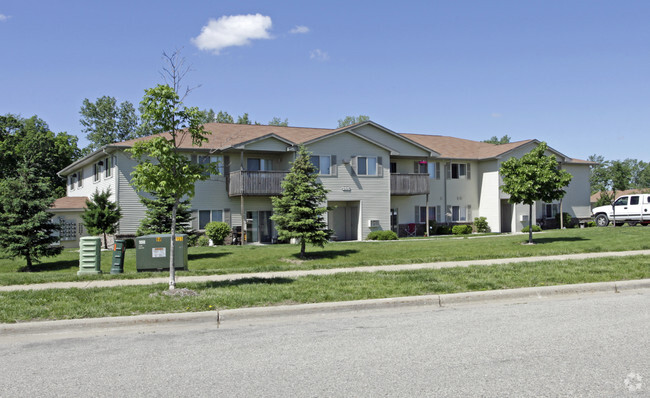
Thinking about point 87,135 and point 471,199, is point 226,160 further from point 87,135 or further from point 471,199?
point 87,135

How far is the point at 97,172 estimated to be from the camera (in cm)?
3256

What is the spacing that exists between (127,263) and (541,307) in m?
15.7

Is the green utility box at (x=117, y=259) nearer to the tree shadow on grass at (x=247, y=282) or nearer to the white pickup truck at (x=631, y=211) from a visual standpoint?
the tree shadow on grass at (x=247, y=282)

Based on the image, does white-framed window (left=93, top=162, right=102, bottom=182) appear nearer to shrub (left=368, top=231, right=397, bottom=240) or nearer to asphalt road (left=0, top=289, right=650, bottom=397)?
shrub (left=368, top=231, right=397, bottom=240)

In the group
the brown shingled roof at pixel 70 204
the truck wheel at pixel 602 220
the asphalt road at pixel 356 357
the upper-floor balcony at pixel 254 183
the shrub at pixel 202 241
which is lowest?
the asphalt road at pixel 356 357

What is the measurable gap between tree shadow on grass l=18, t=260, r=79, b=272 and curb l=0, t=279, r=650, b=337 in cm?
1341

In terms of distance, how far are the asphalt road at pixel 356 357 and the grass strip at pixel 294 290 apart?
67 cm

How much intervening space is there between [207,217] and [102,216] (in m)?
5.53

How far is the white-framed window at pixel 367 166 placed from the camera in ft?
106

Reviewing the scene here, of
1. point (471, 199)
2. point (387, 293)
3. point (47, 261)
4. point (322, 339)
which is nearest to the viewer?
point (322, 339)

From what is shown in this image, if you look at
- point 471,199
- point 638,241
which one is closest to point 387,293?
point 638,241

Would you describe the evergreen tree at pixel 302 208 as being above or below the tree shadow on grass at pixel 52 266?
above

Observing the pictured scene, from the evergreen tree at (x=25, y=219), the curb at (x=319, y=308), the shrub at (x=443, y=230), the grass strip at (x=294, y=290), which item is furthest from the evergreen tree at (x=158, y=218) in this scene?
the shrub at (x=443, y=230)

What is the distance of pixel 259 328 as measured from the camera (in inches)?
312
